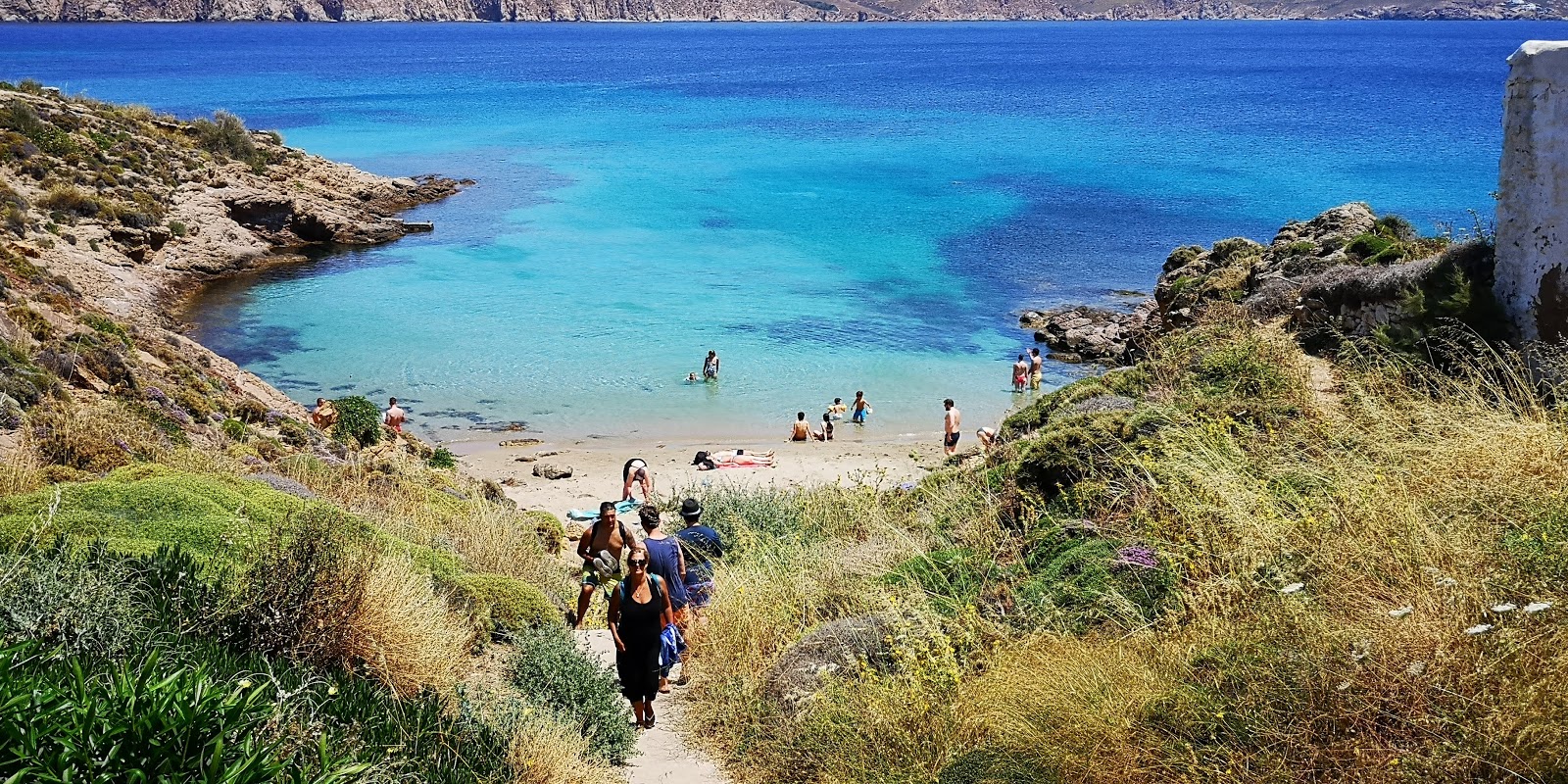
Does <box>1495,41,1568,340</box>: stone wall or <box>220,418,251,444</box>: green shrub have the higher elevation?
<box>1495,41,1568,340</box>: stone wall

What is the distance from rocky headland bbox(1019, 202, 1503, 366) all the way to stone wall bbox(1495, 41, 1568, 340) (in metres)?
0.31

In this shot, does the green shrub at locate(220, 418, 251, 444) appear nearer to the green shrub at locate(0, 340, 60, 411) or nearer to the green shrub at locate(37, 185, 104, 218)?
the green shrub at locate(0, 340, 60, 411)

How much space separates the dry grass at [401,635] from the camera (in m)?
6.60

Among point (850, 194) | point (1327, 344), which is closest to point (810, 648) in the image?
point (1327, 344)

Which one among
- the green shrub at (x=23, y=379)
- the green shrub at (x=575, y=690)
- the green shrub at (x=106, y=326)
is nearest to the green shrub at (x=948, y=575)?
the green shrub at (x=575, y=690)

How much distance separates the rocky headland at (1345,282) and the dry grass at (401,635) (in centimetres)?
889

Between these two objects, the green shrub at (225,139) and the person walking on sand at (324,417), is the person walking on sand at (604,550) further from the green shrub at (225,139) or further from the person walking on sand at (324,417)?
the green shrub at (225,139)

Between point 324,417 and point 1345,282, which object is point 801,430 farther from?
point 1345,282

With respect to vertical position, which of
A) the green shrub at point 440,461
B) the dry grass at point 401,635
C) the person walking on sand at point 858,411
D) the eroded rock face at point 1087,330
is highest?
the dry grass at point 401,635

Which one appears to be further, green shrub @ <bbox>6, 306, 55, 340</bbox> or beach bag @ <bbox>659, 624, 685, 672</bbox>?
green shrub @ <bbox>6, 306, 55, 340</bbox>

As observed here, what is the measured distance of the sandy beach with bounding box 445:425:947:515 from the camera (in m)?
17.6

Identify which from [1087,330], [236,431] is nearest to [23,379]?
[236,431]

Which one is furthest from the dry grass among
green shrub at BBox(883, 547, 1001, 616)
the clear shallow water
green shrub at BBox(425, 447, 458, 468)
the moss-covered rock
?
the clear shallow water

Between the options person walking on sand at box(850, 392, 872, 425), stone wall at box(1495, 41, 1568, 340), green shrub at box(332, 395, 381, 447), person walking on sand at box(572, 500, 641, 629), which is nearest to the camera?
stone wall at box(1495, 41, 1568, 340)
